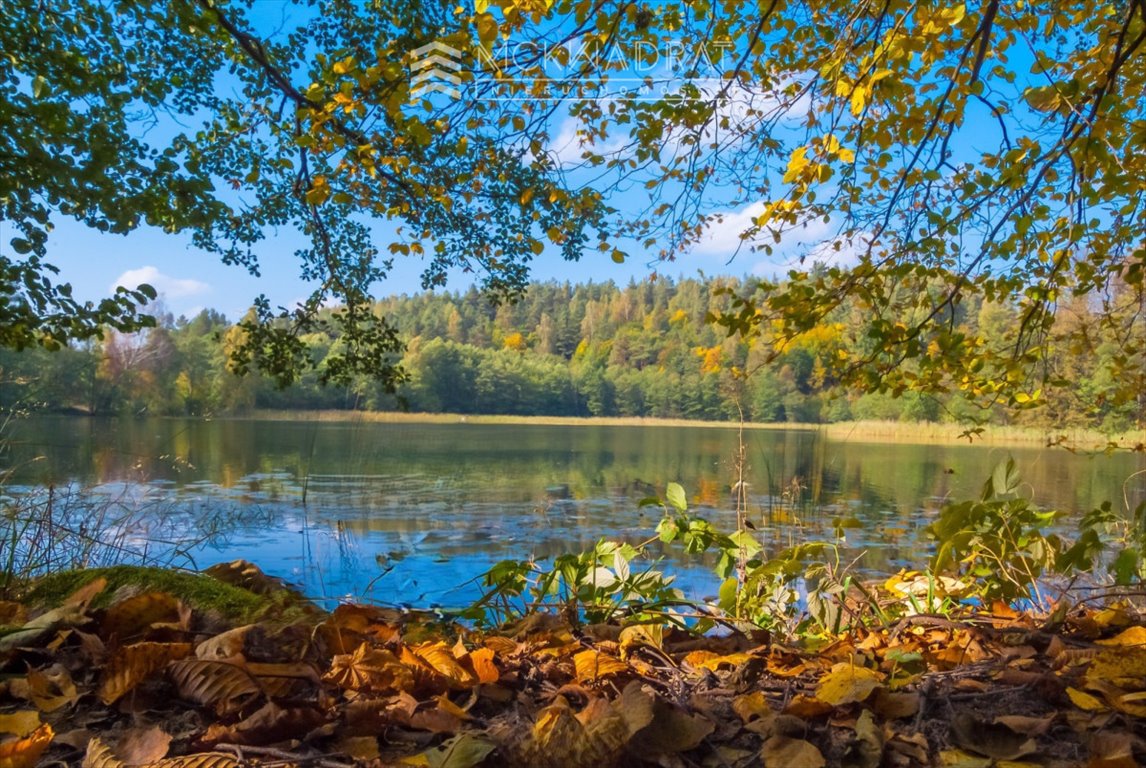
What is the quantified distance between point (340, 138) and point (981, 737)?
2872 millimetres

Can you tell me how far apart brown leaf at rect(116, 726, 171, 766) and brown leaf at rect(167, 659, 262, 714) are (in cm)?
Result: 12

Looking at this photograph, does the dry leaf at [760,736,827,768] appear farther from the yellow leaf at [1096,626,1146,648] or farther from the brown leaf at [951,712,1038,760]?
the yellow leaf at [1096,626,1146,648]

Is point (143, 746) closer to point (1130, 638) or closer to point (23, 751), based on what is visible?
point (23, 751)

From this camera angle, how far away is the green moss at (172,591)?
66.5 inches

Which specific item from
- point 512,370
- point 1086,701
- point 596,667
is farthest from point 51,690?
point 512,370

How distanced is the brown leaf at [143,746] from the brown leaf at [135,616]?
0.43 meters

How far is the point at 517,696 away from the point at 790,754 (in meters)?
0.49

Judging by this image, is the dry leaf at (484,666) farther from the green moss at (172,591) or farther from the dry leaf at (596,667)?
the green moss at (172,591)

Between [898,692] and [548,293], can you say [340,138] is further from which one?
[548,293]

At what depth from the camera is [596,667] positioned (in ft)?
4.74

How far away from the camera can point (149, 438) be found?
14664 millimetres

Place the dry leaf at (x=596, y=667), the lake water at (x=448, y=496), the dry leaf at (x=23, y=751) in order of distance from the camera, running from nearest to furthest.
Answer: the dry leaf at (x=23, y=751), the dry leaf at (x=596, y=667), the lake water at (x=448, y=496)

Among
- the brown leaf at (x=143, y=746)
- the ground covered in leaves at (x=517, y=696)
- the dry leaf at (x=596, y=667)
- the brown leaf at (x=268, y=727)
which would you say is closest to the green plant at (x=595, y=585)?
the ground covered in leaves at (x=517, y=696)

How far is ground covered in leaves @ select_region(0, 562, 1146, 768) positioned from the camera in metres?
1.07
